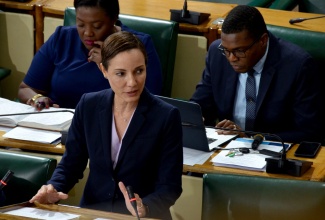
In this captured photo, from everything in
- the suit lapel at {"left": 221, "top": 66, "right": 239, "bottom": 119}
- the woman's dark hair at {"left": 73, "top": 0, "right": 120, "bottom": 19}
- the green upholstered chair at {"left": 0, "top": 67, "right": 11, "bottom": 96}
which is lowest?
the green upholstered chair at {"left": 0, "top": 67, "right": 11, "bottom": 96}

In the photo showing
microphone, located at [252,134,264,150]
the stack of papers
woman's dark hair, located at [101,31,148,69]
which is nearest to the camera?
woman's dark hair, located at [101,31,148,69]

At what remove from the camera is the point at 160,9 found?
550cm

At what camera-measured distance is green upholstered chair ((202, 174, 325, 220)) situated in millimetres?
3076

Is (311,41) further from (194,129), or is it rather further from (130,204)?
(130,204)

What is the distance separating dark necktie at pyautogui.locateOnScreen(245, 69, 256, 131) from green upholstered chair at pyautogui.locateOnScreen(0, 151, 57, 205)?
124 cm

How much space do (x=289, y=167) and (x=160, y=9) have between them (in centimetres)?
217

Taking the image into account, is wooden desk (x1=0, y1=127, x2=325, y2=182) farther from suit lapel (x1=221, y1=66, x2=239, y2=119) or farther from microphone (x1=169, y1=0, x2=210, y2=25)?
microphone (x1=169, y1=0, x2=210, y2=25)

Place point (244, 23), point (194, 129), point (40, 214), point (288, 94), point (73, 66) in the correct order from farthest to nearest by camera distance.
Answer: point (73, 66) → point (288, 94) → point (244, 23) → point (194, 129) → point (40, 214)

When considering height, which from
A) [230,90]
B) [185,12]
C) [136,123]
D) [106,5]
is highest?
[106,5]

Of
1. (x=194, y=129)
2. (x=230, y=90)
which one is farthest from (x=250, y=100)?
(x=194, y=129)

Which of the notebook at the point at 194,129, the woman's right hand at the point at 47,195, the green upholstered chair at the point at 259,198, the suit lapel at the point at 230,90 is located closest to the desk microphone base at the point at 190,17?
the suit lapel at the point at 230,90

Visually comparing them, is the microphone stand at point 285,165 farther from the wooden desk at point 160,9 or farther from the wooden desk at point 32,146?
the wooden desk at point 160,9

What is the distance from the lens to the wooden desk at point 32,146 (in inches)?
154

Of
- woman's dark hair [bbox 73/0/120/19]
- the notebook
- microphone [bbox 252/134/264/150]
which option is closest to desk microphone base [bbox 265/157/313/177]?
microphone [bbox 252/134/264/150]
